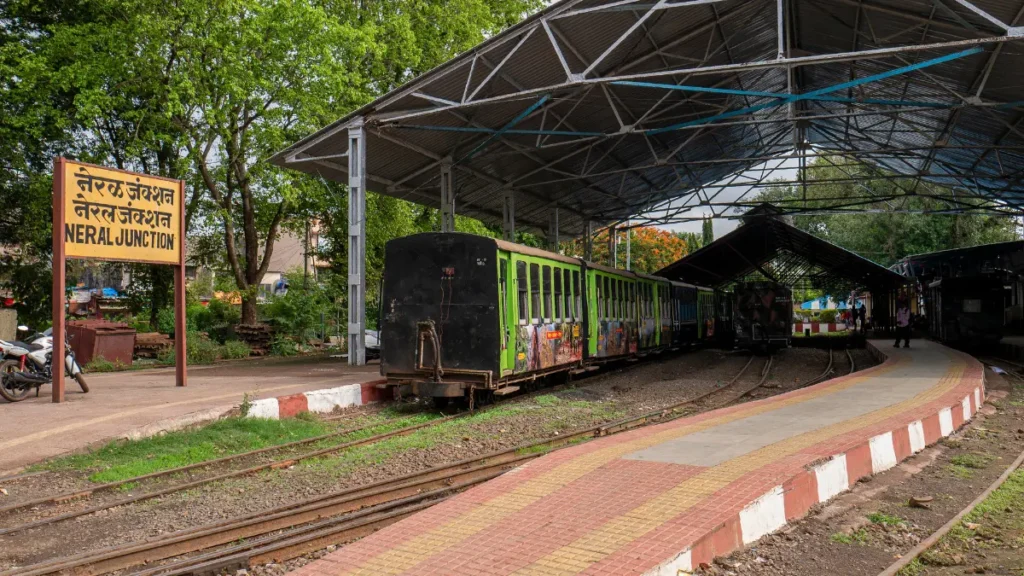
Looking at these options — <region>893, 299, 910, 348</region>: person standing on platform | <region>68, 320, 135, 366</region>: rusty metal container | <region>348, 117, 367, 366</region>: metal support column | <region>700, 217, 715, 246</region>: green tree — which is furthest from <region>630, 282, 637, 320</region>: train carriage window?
<region>700, 217, 715, 246</region>: green tree

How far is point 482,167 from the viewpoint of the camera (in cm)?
2453

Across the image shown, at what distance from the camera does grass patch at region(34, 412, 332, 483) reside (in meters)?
8.54

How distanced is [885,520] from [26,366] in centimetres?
1265

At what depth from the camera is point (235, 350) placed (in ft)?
84.2

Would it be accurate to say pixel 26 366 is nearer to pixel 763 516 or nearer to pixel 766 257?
pixel 763 516

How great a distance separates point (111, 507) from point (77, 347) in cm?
1628

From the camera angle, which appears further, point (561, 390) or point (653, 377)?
point (653, 377)

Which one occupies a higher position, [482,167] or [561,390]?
[482,167]

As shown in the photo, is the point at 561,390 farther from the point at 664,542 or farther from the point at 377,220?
the point at 377,220

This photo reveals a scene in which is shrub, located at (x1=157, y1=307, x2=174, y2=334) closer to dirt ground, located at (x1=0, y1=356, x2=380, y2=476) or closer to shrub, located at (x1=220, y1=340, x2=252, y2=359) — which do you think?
shrub, located at (x1=220, y1=340, x2=252, y2=359)

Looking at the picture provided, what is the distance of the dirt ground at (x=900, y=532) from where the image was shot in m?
5.15

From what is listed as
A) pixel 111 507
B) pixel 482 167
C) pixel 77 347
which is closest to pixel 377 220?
pixel 482 167

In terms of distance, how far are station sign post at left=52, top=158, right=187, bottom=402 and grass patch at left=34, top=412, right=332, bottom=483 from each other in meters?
3.59

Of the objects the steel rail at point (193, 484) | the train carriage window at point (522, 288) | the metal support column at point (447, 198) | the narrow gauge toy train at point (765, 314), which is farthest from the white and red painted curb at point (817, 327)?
the steel rail at point (193, 484)
